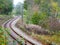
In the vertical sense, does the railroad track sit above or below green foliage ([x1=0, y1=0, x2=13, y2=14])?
below

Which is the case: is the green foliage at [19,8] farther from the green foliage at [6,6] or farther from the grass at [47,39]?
the grass at [47,39]

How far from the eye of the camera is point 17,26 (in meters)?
6.22

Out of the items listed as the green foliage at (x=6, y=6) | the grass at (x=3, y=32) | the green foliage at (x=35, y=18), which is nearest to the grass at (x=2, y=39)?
the grass at (x=3, y=32)

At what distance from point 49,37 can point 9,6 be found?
61.9 inches

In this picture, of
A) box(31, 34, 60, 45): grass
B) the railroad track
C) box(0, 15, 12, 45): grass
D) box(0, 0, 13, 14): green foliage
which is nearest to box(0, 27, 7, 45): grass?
box(0, 15, 12, 45): grass

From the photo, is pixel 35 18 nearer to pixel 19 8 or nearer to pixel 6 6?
pixel 19 8

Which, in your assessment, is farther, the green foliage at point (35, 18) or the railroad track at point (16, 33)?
the green foliage at point (35, 18)

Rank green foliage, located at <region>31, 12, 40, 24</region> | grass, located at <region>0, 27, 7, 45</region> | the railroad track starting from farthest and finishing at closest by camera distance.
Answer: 1. green foliage, located at <region>31, 12, 40, 24</region>
2. the railroad track
3. grass, located at <region>0, 27, 7, 45</region>

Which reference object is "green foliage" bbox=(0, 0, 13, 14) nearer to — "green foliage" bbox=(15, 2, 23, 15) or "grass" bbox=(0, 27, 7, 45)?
"green foliage" bbox=(15, 2, 23, 15)

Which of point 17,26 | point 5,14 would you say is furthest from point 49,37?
point 5,14

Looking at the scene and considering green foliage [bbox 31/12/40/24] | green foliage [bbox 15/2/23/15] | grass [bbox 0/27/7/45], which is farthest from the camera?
green foliage [bbox 31/12/40/24]

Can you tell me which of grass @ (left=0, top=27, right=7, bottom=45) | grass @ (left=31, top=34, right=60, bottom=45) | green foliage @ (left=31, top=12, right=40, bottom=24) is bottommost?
grass @ (left=31, top=34, right=60, bottom=45)

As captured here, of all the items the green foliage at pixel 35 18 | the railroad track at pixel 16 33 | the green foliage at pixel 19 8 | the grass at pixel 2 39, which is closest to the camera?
the grass at pixel 2 39

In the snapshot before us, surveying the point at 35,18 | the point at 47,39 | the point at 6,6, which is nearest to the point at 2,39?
the point at 6,6
